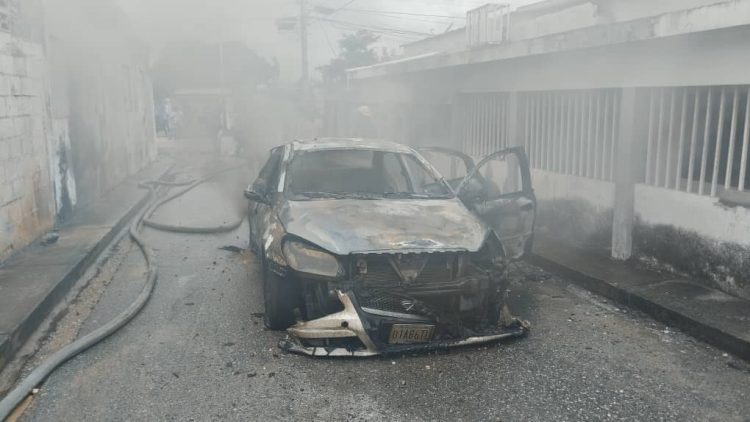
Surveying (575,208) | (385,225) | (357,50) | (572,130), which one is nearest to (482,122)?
(572,130)

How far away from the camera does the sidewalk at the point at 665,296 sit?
4.59m

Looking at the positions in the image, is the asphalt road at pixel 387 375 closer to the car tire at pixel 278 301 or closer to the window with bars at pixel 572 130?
the car tire at pixel 278 301

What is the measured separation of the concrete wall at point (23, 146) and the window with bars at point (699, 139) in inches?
271

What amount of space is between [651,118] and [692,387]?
134 inches

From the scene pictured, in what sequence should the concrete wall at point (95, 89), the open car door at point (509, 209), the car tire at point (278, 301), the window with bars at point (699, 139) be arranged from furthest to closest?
the concrete wall at point (95, 89), the open car door at point (509, 209), the window with bars at point (699, 139), the car tire at point (278, 301)

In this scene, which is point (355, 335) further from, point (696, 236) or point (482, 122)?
point (482, 122)

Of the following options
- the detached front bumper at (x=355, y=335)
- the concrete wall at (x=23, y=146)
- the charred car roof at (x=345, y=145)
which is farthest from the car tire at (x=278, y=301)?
the concrete wall at (x=23, y=146)

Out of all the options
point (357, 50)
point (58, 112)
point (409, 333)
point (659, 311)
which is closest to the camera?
point (409, 333)

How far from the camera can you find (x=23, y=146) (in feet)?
24.0

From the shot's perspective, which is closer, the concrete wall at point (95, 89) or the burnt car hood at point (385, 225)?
the burnt car hood at point (385, 225)

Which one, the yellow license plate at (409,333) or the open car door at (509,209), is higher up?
the open car door at (509,209)

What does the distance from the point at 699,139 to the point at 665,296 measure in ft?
5.50

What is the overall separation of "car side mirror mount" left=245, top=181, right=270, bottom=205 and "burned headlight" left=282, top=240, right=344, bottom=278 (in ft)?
3.77

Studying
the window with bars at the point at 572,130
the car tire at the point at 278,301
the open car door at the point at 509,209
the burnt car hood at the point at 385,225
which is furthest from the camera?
the window with bars at the point at 572,130
